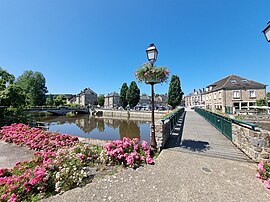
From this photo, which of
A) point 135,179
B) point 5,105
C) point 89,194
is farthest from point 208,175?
point 5,105

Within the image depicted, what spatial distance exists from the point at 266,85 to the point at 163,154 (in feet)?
92.2

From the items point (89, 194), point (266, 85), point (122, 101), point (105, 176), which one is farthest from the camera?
point (122, 101)

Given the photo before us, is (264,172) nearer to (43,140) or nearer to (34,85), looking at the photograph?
(43,140)

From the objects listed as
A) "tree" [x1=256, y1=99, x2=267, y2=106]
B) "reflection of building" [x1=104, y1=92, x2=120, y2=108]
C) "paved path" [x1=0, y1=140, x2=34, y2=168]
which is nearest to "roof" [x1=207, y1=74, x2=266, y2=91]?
"tree" [x1=256, y1=99, x2=267, y2=106]

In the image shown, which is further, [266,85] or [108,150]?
[266,85]

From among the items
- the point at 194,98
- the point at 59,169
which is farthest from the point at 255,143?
the point at 194,98

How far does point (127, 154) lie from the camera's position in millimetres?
3426

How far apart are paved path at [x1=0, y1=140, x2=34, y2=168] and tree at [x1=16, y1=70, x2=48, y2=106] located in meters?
40.4

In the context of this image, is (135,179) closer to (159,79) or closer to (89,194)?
(89,194)

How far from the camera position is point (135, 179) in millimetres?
2684

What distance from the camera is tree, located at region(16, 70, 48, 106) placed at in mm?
35938

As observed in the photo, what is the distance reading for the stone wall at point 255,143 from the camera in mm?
3049

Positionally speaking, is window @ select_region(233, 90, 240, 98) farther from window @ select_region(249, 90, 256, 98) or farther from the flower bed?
the flower bed

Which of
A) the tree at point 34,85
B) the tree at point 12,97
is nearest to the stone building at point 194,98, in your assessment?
the tree at point 12,97
